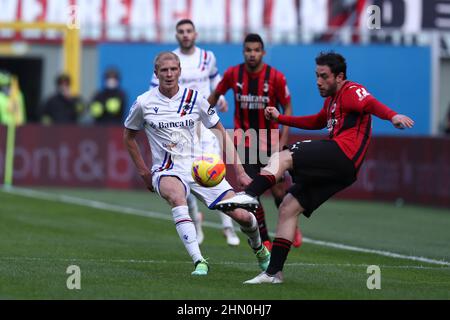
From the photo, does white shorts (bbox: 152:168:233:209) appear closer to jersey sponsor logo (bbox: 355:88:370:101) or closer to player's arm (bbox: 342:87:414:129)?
player's arm (bbox: 342:87:414:129)

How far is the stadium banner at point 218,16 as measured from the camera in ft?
92.4

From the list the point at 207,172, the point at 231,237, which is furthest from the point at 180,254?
the point at 207,172

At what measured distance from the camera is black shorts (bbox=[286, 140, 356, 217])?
32.6 ft

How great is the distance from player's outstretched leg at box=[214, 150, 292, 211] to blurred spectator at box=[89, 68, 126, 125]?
1557 centimetres

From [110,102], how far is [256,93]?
489 inches

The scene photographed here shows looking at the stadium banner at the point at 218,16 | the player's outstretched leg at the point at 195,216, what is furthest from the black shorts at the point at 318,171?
the stadium banner at the point at 218,16

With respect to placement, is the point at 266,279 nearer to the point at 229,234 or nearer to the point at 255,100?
the point at 255,100

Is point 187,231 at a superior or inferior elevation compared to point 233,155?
inferior

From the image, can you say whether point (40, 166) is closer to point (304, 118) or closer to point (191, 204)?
point (191, 204)

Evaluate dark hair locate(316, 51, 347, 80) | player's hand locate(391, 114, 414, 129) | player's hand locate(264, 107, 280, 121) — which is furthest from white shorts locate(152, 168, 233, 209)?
player's hand locate(391, 114, 414, 129)

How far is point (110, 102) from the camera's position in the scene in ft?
83.5

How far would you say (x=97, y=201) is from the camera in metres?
20.6

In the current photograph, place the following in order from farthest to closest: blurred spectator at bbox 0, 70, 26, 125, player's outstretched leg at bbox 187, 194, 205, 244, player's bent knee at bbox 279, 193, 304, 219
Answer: blurred spectator at bbox 0, 70, 26, 125
player's outstretched leg at bbox 187, 194, 205, 244
player's bent knee at bbox 279, 193, 304, 219

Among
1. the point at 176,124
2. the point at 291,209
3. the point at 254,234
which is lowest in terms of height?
the point at 254,234
